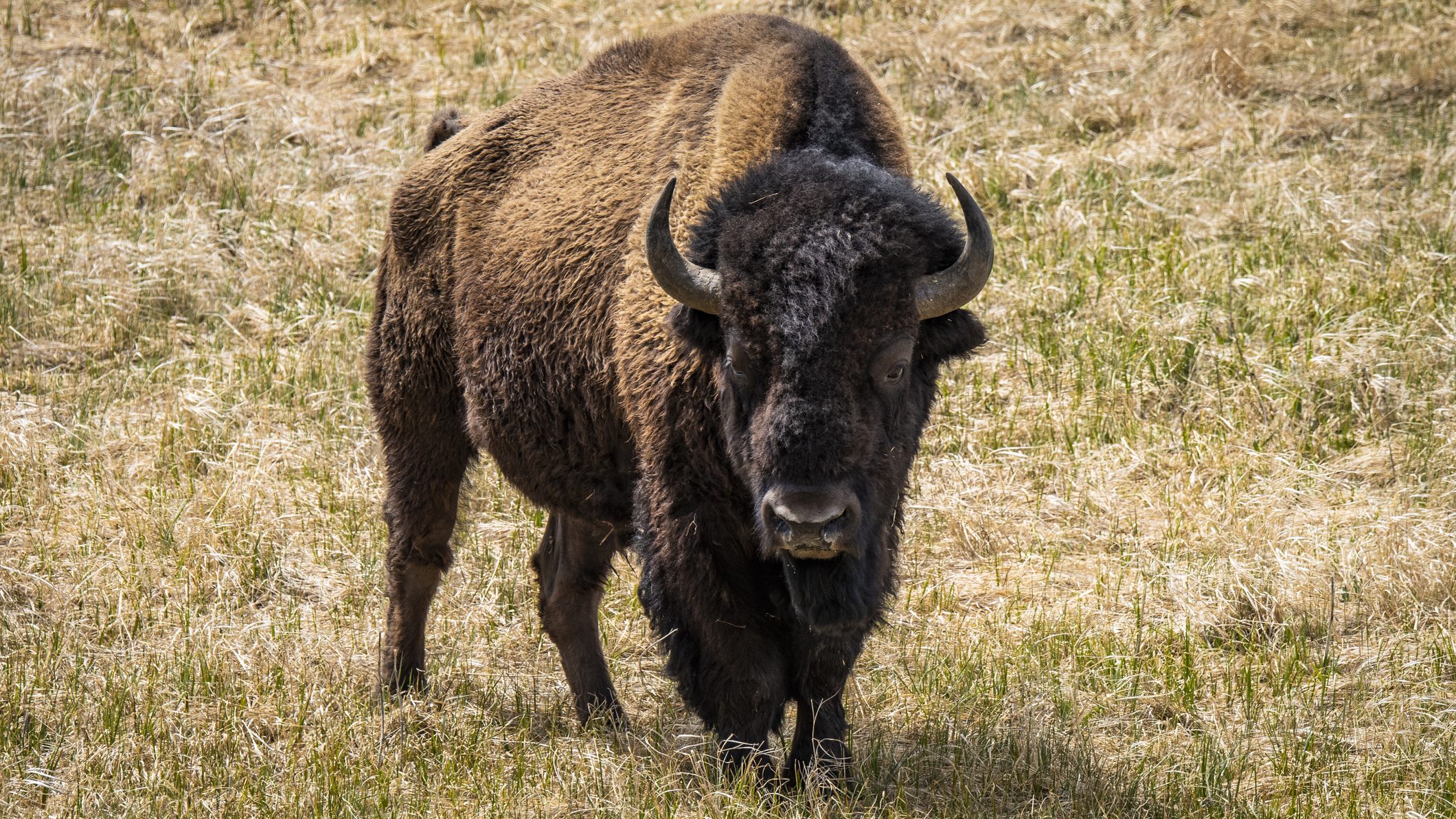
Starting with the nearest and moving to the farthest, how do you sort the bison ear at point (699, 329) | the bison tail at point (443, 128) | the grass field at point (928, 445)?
1. the bison ear at point (699, 329)
2. the grass field at point (928, 445)
3. the bison tail at point (443, 128)

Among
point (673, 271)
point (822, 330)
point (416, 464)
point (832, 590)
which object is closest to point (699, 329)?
point (673, 271)

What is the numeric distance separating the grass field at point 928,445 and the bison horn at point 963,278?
5.37 ft

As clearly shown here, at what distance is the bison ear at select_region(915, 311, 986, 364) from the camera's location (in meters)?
4.53

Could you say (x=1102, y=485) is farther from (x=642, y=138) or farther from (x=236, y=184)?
(x=236, y=184)

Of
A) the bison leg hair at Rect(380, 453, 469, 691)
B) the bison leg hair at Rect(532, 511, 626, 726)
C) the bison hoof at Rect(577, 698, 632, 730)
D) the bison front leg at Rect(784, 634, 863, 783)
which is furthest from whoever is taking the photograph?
the bison leg hair at Rect(380, 453, 469, 691)

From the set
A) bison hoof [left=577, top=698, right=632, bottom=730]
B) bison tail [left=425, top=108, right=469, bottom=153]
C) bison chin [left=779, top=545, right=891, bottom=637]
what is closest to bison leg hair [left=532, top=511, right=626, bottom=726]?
bison hoof [left=577, top=698, right=632, bottom=730]

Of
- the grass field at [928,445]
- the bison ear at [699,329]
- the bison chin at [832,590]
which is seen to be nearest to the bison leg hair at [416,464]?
the grass field at [928,445]

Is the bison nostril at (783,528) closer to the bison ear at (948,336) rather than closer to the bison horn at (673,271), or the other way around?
the bison horn at (673,271)

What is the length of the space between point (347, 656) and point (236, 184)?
18.8 feet

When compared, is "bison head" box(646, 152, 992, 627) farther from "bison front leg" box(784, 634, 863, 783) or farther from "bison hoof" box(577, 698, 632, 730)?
"bison hoof" box(577, 698, 632, 730)

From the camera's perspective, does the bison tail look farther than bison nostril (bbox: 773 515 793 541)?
Yes

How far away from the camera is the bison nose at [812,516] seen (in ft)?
13.1

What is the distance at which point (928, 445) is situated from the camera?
7.70m

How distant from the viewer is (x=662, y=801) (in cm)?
454
